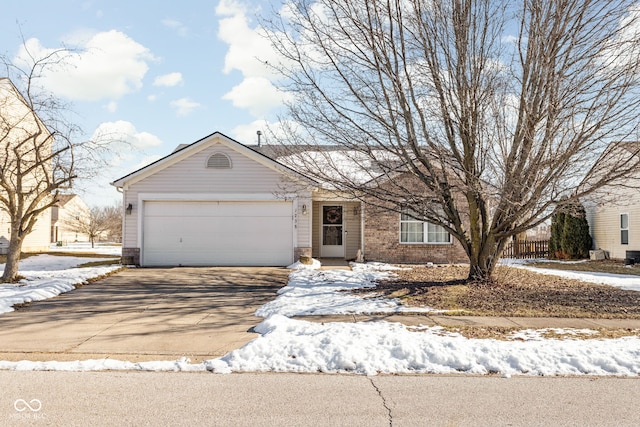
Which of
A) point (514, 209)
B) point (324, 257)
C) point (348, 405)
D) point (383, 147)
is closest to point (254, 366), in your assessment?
point (348, 405)

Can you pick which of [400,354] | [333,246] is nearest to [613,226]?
[333,246]

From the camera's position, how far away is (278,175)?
17.1m

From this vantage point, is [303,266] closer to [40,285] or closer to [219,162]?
[219,162]

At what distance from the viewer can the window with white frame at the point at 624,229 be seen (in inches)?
830

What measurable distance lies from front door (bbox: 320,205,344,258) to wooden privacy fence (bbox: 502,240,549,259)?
31.5 ft

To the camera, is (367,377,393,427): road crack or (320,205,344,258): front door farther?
(320,205,344,258): front door

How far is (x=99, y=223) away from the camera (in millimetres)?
43375

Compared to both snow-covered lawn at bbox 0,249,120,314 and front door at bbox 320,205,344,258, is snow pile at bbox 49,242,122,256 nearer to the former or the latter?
snow-covered lawn at bbox 0,249,120,314

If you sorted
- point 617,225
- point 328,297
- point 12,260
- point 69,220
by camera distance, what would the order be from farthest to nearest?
point 69,220
point 617,225
point 12,260
point 328,297

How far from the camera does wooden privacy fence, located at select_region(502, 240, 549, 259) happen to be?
24469 millimetres

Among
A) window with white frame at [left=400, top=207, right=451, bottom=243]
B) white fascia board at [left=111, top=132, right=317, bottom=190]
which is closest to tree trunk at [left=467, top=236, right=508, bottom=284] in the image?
window with white frame at [left=400, top=207, right=451, bottom=243]

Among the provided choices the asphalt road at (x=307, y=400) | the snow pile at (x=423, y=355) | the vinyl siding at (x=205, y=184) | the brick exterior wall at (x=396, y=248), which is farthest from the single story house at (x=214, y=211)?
the asphalt road at (x=307, y=400)

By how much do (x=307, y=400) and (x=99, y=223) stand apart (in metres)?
43.4

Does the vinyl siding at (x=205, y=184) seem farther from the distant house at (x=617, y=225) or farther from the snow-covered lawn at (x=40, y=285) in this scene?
the distant house at (x=617, y=225)
